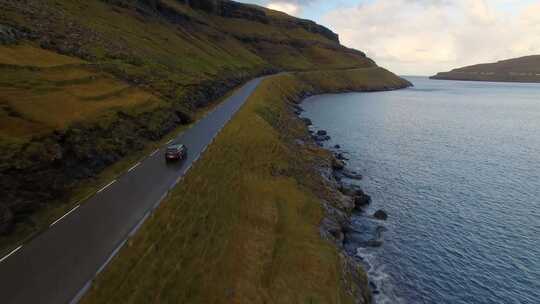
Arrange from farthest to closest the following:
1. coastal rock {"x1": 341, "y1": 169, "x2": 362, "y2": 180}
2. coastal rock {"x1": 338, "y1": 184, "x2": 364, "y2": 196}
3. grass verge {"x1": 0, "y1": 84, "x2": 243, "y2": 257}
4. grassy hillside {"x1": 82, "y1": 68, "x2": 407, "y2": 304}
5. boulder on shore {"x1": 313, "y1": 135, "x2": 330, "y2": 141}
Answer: boulder on shore {"x1": 313, "y1": 135, "x2": 330, "y2": 141}, coastal rock {"x1": 341, "y1": 169, "x2": 362, "y2": 180}, coastal rock {"x1": 338, "y1": 184, "x2": 364, "y2": 196}, grass verge {"x1": 0, "y1": 84, "x2": 243, "y2": 257}, grassy hillside {"x1": 82, "y1": 68, "x2": 407, "y2": 304}

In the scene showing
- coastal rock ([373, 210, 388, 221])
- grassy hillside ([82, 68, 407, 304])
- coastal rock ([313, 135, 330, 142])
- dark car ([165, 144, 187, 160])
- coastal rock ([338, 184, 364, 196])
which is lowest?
coastal rock ([313, 135, 330, 142])

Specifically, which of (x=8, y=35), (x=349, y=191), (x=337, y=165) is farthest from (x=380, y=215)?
(x=8, y=35)

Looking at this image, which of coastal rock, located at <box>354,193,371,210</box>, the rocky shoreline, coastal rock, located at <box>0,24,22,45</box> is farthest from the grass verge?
coastal rock, located at <box>0,24,22,45</box>

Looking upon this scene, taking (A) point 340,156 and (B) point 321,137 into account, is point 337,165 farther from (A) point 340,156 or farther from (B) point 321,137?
(B) point 321,137

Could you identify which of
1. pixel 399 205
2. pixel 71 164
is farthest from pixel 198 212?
pixel 399 205

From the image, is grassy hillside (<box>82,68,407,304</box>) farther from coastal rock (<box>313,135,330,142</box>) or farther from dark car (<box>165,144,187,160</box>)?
coastal rock (<box>313,135,330,142</box>)

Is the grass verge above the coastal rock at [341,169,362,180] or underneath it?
above
